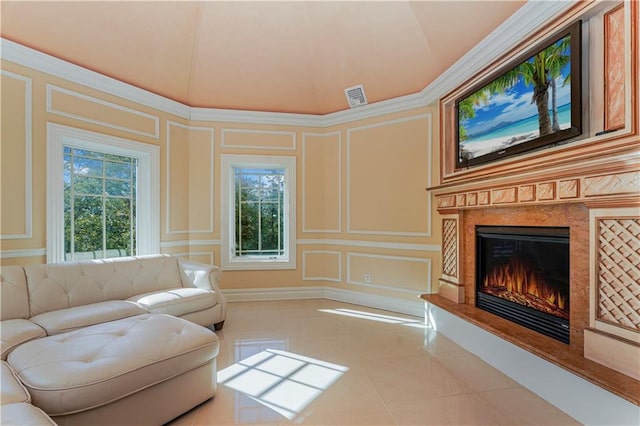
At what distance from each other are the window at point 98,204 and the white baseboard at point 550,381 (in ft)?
12.8

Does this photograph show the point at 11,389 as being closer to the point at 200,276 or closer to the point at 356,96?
the point at 200,276

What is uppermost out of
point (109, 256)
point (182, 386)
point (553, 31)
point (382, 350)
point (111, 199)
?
point (553, 31)

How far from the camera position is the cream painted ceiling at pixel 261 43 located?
2.85 metres

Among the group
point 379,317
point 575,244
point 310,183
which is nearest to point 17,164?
point 310,183

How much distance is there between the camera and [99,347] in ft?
5.77

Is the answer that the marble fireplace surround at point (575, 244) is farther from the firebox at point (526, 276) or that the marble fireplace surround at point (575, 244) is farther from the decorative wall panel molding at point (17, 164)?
the decorative wall panel molding at point (17, 164)

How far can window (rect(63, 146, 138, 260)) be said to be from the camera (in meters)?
3.24

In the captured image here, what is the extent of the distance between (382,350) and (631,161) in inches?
87.1

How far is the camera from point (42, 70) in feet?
9.55

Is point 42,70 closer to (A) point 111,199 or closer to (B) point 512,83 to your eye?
(A) point 111,199

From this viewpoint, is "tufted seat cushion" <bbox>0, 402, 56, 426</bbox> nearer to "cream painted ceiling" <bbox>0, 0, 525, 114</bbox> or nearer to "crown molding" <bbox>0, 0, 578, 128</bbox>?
"crown molding" <bbox>0, 0, 578, 128</bbox>

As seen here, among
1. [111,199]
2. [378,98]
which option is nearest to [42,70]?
[111,199]

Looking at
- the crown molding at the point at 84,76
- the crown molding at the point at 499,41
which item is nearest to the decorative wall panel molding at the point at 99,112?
the crown molding at the point at 84,76

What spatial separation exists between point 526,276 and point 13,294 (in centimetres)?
410
